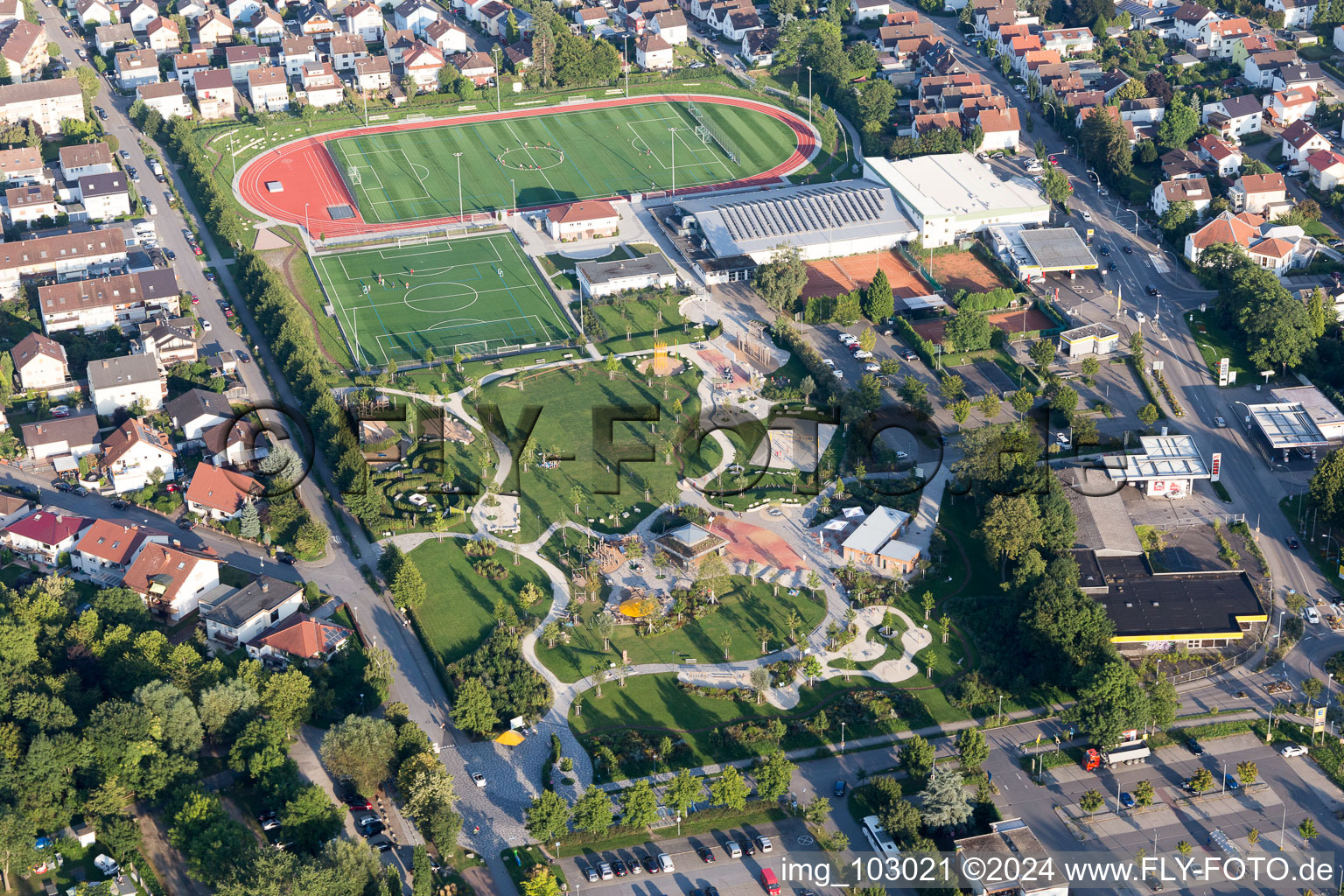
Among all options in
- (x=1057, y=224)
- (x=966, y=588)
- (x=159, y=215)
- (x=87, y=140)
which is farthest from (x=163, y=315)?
(x=1057, y=224)

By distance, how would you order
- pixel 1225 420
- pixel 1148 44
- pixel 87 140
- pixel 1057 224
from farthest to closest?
pixel 1148 44, pixel 87 140, pixel 1057 224, pixel 1225 420

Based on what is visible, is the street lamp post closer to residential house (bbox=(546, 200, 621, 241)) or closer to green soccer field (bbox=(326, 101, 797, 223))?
green soccer field (bbox=(326, 101, 797, 223))

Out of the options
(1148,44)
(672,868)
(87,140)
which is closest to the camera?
(672,868)

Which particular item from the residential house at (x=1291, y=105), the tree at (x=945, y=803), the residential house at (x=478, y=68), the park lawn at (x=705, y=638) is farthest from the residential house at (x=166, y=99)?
the tree at (x=945, y=803)

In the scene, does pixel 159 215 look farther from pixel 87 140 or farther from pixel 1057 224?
pixel 1057 224

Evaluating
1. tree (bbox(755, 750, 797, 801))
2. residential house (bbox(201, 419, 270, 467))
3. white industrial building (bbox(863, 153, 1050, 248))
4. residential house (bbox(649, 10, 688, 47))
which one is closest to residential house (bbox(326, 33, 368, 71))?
residential house (bbox(649, 10, 688, 47))

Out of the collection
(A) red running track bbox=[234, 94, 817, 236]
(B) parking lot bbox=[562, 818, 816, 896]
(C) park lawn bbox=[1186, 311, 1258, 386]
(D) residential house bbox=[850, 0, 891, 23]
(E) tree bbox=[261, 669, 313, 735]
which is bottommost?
(A) red running track bbox=[234, 94, 817, 236]

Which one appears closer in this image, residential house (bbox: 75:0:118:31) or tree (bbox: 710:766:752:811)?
tree (bbox: 710:766:752:811)
